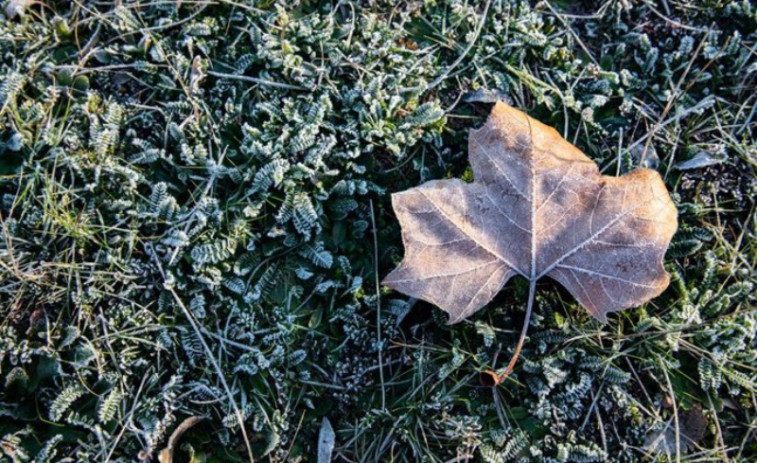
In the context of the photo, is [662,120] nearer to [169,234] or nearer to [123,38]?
[169,234]

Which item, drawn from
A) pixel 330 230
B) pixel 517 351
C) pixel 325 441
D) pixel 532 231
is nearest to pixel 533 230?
pixel 532 231

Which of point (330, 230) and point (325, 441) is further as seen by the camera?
point (330, 230)

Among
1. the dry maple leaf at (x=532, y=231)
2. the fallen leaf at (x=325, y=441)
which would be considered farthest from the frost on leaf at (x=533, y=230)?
the fallen leaf at (x=325, y=441)

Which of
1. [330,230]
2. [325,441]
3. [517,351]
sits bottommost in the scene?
[325,441]

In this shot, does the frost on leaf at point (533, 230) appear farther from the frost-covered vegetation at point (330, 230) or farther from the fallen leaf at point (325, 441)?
the fallen leaf at point (325, 441)

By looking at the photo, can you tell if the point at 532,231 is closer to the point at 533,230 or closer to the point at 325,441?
the point at 533,230

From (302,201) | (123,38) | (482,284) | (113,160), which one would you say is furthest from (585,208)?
(123,38)

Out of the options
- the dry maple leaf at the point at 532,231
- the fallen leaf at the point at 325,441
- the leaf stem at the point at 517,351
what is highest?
the dry maple leaf at the point at 532,231
